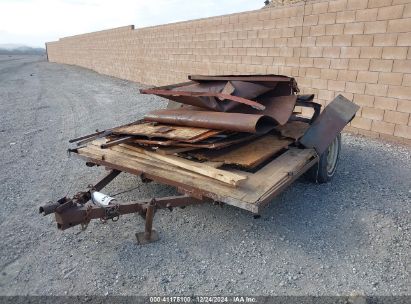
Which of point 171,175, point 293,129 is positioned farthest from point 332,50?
point 171,175

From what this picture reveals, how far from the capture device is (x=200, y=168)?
2.96 metres

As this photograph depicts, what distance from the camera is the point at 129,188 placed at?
417 centimetres

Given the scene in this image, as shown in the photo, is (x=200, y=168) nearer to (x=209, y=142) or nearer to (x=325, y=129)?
(x=209, y=142)

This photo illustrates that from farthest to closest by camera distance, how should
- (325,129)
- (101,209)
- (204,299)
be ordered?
(325,129)
(101,209)
(204,299)

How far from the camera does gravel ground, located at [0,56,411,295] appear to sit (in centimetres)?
250

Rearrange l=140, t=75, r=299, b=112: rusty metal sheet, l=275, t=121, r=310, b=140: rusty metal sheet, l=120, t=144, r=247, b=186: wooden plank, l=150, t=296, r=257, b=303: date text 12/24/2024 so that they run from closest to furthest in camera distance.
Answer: l=150, t=296, r=257, b=303: date text 12/24/2024 → l=120, t=144, r=247, b=186: wooden plank → l=140, t=75, r=299, b=112: rusty metal sheet → l=275, t=121, r=310, b=140: rusty metal sheet

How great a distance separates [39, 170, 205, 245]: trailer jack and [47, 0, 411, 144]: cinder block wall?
4476mm

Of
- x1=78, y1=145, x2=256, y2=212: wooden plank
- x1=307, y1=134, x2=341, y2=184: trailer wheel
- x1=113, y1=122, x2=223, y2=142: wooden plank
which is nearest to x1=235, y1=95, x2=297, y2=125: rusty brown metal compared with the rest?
x1=113, y1=122, x2=223, y2=142: wooden plank

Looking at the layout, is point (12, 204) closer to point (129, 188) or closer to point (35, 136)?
point (129, 188)

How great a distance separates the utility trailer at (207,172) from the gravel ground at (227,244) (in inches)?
10.8

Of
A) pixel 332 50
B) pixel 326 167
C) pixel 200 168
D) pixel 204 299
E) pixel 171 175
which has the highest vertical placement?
pixel 332 50

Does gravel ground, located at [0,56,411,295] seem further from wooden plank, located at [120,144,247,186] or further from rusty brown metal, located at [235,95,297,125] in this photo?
rusty brown metal, located at [235,95,297,125]

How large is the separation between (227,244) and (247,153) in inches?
36.3

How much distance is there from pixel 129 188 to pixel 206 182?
65.2 inches
